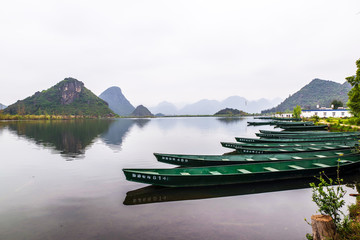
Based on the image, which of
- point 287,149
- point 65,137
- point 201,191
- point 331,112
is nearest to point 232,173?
point 201,191

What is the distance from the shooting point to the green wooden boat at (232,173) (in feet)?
43.1

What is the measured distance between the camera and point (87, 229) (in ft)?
32.9

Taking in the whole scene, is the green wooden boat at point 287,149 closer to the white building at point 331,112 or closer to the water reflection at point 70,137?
the water reflection at point 70,137

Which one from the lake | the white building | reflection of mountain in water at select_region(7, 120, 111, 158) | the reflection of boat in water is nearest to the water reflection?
reflection of mountain in water at select_region(7, 120, 111, 158)

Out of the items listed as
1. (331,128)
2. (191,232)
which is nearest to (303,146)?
(191,232)

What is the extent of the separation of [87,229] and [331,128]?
63.7 m

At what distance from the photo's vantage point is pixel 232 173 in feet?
47.3

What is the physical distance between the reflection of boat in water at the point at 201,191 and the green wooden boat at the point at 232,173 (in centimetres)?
59

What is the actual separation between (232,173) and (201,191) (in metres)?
2.55

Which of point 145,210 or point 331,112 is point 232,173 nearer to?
point 145,210

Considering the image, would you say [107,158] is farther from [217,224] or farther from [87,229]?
[217,224]

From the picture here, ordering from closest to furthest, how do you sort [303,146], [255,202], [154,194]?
[255,202] < [154,194] < [303,146]

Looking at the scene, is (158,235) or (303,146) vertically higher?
(303,146)

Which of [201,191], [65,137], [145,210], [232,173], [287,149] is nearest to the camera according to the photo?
[145,210]
